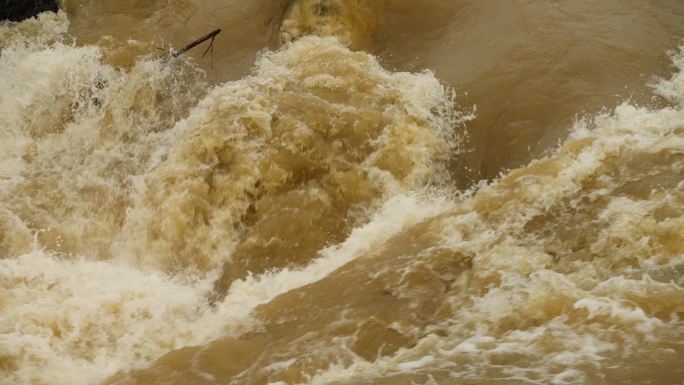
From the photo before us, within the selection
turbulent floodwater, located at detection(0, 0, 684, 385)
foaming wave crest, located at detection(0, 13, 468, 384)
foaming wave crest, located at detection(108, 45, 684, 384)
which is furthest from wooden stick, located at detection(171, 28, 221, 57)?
foaming wave crest, located at detection(108, 45, 684, 384)

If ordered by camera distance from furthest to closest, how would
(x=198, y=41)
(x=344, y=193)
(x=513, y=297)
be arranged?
1. (x=198, y=41)
2. (x=344, y=193)
3. (x=513, y=297)

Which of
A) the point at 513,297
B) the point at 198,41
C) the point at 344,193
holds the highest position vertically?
the point at 198,41

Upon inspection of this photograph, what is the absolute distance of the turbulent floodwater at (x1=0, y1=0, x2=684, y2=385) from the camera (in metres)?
3.25

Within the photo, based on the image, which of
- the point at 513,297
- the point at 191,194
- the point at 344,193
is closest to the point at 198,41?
the point at 191,194

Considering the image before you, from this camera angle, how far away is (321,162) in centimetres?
525

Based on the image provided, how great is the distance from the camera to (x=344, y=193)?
5.14 m

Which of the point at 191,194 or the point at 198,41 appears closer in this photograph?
the point at 191,194

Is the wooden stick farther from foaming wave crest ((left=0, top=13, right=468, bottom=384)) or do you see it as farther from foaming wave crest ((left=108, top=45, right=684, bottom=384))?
foaming wave crest ((left=108, top=45, right=684, bottom=384))

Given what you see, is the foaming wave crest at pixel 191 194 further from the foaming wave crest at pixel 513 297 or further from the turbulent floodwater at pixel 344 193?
the foaming wave crest at pixel 513 297

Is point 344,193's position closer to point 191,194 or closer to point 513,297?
point 191,194

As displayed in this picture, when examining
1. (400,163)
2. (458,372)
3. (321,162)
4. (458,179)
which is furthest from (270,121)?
(458,372)

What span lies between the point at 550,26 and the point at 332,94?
213 cm

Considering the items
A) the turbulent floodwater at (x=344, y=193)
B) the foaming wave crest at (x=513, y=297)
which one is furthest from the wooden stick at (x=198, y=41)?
the foaming wave crest at (x=513, y=297)

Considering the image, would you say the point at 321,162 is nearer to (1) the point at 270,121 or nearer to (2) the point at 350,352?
(1) the point at 270,121
